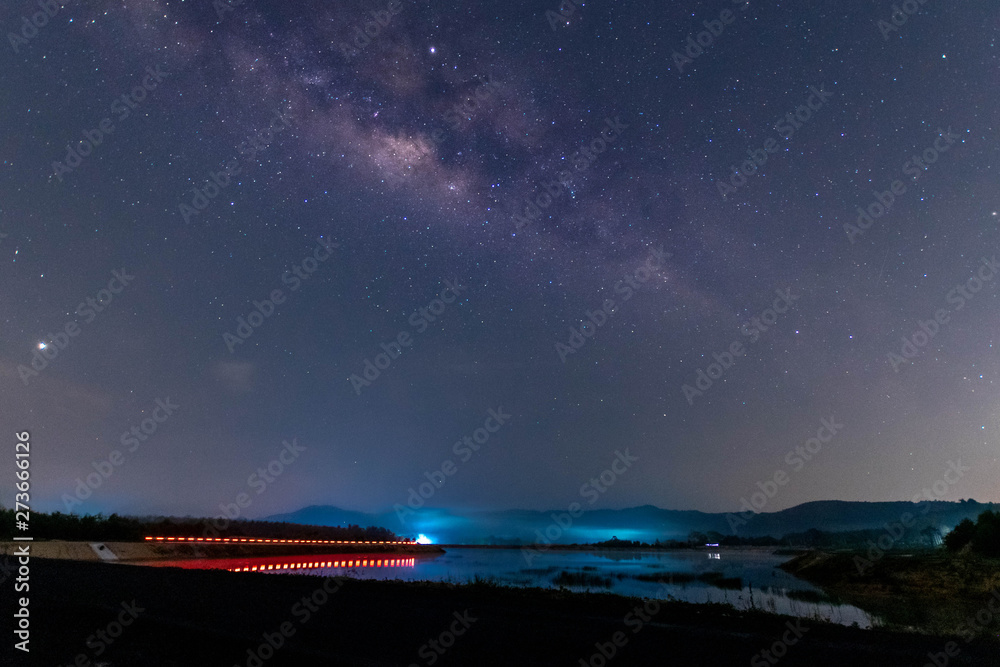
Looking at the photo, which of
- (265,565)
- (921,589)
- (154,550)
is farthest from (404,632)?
(154,550)

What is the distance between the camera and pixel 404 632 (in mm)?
10531

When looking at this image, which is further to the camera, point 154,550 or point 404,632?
point 154,550

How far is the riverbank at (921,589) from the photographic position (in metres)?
19.5

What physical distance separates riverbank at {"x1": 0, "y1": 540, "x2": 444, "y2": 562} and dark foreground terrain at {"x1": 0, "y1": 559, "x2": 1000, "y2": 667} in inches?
893

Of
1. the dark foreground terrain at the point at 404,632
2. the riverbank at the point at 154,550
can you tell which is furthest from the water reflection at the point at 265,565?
the dark foreground terrain at the point at 404,632

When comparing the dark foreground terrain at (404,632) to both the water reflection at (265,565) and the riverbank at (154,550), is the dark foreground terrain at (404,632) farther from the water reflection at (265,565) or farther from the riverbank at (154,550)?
the riverbank at (154,550)

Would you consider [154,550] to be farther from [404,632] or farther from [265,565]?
[404,632]

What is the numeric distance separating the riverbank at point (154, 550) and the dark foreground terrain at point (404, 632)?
74.4 ft

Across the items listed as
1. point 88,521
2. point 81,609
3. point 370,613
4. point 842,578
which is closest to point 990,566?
point 842,578

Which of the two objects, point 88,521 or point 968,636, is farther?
point 88,521

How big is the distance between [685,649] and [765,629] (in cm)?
340

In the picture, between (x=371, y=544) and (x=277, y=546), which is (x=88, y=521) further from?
(x=371, y=544)

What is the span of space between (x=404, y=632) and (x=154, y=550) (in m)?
43.5

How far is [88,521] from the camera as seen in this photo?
5372 centimetres
